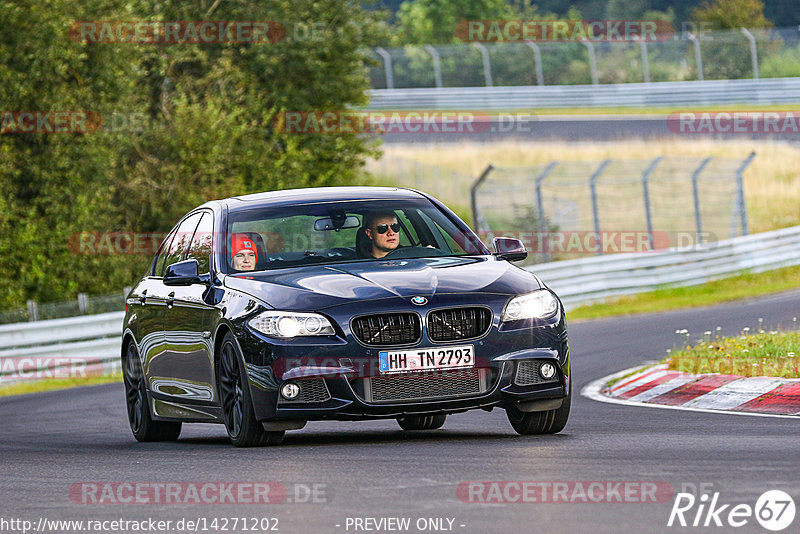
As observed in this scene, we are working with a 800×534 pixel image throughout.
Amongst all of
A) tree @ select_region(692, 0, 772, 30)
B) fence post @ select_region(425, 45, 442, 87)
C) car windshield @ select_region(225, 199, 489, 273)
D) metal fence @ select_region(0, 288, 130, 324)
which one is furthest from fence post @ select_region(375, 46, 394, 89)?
car windshield @ select_region(225, 199, 489, 273)

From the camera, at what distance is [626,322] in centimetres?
2191

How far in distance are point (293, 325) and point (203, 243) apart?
1797 mm

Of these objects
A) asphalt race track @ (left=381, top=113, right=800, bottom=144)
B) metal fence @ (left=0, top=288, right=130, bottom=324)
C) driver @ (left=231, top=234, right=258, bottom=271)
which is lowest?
asphalt race track @ (left=381, top=113, right=800, bottom=144)

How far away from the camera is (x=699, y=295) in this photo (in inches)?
1030

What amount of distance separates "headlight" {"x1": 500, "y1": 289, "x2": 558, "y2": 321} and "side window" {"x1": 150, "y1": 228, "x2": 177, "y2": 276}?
3329mm

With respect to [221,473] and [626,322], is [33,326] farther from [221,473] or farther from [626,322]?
[221,473]

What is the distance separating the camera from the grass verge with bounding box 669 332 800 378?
12.0 meters

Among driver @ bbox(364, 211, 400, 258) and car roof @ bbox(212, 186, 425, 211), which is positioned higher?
car roof @ bbox(212, 186, 425, 211)

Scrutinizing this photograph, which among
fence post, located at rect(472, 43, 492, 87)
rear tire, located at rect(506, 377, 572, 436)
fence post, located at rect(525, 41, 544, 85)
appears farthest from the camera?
fence post, located at rect(472, 43, 492, 87)

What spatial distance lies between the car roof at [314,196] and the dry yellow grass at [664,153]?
24.2 meters

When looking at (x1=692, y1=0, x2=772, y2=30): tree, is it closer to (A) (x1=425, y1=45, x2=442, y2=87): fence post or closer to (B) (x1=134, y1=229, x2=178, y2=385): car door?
(A) (x1=425, y1=45, x2=442, y2=87): fence post

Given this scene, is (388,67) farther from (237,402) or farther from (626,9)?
(237,402)

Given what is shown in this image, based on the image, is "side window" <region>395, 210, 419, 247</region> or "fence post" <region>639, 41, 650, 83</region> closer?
"side window" <region>395, 210, 419, 247</region>

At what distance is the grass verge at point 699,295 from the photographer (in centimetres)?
2461
